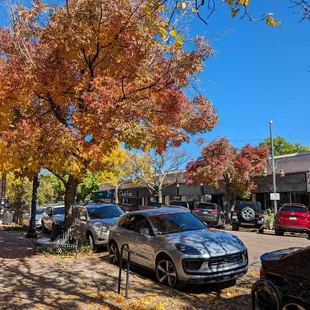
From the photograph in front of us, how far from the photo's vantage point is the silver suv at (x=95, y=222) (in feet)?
40.9

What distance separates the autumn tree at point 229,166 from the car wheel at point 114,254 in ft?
53.9

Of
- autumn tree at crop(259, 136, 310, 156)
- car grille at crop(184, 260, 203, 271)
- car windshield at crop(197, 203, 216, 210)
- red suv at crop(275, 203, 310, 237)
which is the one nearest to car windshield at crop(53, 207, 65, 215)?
car windshield at crop(197, 203, 216, 210)

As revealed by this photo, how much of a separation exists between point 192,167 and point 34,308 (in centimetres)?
2311

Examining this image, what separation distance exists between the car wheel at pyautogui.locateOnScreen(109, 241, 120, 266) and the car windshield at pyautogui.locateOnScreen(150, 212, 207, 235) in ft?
5.42

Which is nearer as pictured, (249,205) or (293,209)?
(293,209)

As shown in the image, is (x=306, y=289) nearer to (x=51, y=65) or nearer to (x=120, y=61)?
(x=120, y=61)

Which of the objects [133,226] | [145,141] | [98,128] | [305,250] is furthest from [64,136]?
[305,250]

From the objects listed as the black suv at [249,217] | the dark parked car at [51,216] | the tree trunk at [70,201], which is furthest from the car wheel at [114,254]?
the black suv at [249,217]

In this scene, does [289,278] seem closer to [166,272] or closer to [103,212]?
[166,272]

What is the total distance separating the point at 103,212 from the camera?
14266 millimetres

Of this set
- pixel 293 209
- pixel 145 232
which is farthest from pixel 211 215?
pixel 145 232

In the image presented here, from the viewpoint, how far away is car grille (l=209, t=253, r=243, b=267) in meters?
7.49

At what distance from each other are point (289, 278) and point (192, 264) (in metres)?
2.84

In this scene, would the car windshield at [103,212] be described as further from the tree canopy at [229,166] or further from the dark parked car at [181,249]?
the tree canopy at [229,166]
